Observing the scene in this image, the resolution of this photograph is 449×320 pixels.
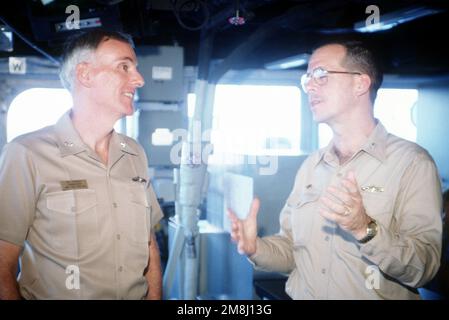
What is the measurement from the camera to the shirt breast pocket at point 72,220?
166 cm

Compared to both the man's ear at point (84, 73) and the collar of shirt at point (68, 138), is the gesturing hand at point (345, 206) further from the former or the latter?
the man's ear at point (84, 73)

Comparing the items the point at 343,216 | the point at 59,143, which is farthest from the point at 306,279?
the point at 59,143

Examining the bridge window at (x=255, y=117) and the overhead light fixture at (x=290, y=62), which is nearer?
the overhead light fixture at (x=290, y=62)

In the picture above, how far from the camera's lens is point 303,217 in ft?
6.51

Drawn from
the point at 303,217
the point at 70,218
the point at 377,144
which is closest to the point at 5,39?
the point at 70,218

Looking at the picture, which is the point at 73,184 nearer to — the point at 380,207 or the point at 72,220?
the point at 72,220

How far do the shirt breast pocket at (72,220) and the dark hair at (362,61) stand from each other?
1.30 metres

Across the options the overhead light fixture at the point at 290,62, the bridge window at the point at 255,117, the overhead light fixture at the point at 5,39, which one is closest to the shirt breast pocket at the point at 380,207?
the overhead light fixture at the point at 290,62

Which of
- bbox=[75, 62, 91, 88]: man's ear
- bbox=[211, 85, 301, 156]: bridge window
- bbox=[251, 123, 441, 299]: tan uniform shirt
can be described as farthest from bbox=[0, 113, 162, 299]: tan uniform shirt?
bbox=[211, 85, 301, 156]: bridge window

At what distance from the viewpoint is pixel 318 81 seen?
203cm

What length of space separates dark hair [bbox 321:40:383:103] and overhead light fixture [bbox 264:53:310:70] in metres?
1.36

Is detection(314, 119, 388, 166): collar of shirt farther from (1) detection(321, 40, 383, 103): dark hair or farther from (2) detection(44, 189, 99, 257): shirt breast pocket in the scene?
(2) detection(44, 189, 99, 257): shirt breast pocket

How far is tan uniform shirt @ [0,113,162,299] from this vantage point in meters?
1.63

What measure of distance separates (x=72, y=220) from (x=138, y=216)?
0.28 meters
